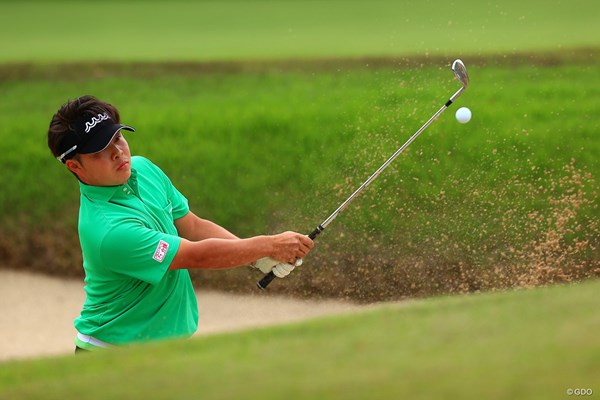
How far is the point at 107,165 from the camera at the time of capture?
332 centimetres

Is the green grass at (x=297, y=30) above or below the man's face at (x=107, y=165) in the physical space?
above

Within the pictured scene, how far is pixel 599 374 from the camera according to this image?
221 centimetres

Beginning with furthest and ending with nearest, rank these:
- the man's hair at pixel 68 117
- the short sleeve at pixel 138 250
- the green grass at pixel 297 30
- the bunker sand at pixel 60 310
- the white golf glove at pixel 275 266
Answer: the green grass at pixel 297 30
the bunker sand at pixel 60 310
the white golf glove at pixel 275 266
the man's hair at pixel 68 117
the short sleeve at pixel 138 250

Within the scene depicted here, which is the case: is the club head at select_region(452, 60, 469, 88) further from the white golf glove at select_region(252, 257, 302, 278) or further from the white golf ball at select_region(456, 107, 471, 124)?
the white golf glove at select_region(252, 257, 302, 278)

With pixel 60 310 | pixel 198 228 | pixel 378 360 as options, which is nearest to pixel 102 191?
pixel 198 228

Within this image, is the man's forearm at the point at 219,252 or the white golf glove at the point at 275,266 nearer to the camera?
the man's forearm at the point at 219,252

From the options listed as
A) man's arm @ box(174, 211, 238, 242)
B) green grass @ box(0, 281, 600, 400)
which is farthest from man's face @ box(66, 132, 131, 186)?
green grass @ box(0, 281, 600, 400)

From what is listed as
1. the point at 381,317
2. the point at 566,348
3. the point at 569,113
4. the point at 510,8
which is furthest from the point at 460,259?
the point at 510,8

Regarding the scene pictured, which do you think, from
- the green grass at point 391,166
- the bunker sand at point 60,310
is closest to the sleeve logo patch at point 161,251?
the green grass at point 391,166

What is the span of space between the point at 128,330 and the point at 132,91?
4715 mm

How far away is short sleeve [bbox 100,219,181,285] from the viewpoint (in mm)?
3211

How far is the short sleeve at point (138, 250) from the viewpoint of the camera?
10.5 feet

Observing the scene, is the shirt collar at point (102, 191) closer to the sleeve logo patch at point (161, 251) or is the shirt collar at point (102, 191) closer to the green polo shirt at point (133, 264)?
the green polo shirt at point (133, 264)

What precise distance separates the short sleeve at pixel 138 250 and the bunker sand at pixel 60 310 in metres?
2.17
